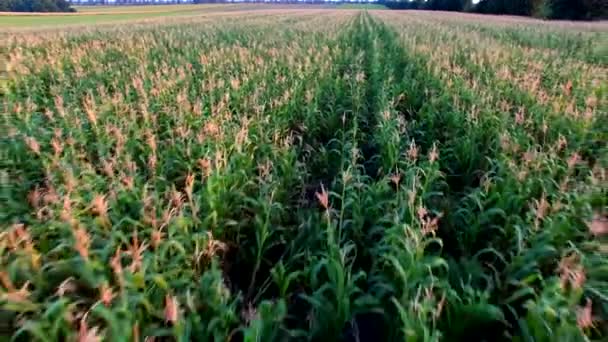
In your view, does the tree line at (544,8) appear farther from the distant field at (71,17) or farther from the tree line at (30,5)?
the tree line at (30,5)

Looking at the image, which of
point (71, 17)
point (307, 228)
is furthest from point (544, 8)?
point (71, 17)

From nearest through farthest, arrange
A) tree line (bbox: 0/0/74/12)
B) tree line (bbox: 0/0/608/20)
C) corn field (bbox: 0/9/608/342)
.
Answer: corn field (bbox: 0/9/608/342) < tree line (bbox: 0/0/608/20) < tree line (bbox: 0/0/74/12)

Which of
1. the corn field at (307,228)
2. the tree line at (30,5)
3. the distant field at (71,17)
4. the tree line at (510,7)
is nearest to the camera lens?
the corn field at (307,228)

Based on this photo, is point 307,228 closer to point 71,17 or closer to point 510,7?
point 510,7

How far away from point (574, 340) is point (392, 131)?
123 inches

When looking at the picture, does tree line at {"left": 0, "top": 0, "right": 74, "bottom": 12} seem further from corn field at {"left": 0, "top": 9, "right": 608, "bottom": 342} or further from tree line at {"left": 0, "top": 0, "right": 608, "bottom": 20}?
corn field at {"left": 0, "top": 9, "right": 608, "bottom": 342}

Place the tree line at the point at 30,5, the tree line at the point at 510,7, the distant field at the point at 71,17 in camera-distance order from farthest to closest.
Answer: the tree line at the point at 30,5 < the tree line at the point at 510,7 < the distant field at the point at 71,17

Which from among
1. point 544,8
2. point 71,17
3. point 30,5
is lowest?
point 71,17

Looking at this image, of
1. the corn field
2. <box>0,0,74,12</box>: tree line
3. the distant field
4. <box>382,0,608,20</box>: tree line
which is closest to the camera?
the corn field

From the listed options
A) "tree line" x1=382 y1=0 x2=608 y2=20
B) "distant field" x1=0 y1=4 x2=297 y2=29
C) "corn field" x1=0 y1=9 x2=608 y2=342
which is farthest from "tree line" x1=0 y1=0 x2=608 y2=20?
"corn field" x1=0 y1=9 x2=608 y2=342

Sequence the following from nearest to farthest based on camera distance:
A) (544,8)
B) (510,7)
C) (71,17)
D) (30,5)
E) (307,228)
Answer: (307,228) < (544,8) < (510,7) < (71,17) < (30,5)

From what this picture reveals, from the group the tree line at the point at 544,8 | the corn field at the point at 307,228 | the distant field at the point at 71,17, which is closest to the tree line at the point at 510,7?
the tree line at the point at 544,8

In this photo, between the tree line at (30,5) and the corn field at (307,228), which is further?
the tree line at (30,5)

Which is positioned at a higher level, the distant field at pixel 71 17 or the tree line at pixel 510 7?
the tree line at pixel 510 7
